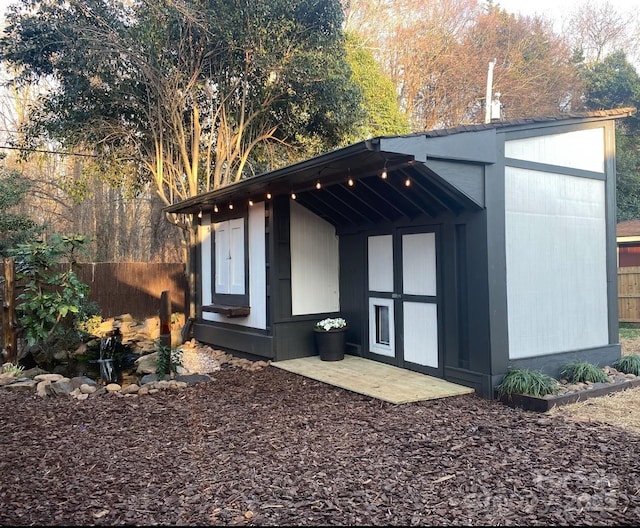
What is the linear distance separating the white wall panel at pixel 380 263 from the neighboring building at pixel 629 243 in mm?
8770

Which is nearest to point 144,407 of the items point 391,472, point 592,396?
point 391,472

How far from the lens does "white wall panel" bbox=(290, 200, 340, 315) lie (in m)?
7.31

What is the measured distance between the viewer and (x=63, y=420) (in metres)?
4.59

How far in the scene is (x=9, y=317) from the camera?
7.02 meters

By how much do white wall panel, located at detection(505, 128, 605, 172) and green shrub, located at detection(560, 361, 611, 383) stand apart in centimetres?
230

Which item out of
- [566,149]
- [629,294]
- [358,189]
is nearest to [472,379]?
[358,189]

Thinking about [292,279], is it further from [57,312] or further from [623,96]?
[623,96]

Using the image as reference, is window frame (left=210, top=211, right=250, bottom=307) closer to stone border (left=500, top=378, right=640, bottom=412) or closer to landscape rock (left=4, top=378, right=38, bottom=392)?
landscape rock (left=4, top=378, right=38, bottom=392)

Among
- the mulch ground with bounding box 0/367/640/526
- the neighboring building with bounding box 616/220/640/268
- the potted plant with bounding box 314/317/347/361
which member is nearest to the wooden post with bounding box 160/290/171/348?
A: the mulch ground with bounding box 0/367/640/526

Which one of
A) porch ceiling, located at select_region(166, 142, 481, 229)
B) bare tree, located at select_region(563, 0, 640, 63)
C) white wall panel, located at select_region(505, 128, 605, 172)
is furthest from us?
bare tree, located at select_region(563, 0, 640, 63)

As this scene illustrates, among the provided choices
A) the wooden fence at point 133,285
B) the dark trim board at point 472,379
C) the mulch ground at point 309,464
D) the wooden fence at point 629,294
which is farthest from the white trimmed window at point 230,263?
the wooden fence at point 629,294

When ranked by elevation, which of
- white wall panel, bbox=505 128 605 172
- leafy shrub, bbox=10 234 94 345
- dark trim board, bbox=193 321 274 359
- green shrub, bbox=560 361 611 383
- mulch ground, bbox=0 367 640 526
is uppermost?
white wall panel, bbox=505 128 605 172

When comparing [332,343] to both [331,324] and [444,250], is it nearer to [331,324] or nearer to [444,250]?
[331,324]

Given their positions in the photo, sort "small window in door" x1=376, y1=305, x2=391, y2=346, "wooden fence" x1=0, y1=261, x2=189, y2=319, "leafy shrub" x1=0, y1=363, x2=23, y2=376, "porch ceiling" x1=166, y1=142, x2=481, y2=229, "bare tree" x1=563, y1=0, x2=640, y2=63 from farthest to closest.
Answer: "bare tree" x1=563, y1=0, x2=640, y2=63
"wooden fence" x1=0, y1=261, x2=189, y2=319
"small window in door" x1=376, y1=305, x2=391, y2=346
"leafy shrub" x1=0, y1=363, x2=23, y2=376
"porch ceiling" x1=166, y1=142, x2=481, y2=229
